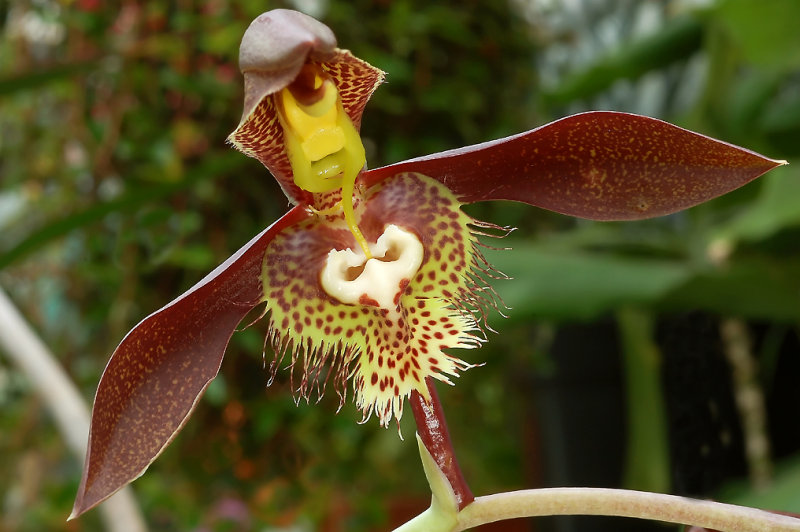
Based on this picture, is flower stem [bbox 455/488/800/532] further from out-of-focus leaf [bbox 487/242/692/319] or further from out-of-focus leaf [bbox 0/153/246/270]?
out-of-focus leaf [bbox 487/242/692/319]

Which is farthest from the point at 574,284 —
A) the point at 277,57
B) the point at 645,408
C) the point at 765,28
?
the point at 277,57

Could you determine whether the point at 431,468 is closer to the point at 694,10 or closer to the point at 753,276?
the point at 753,276

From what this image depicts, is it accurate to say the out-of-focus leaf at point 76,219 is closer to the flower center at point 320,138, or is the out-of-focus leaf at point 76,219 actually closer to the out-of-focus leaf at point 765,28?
the flower center at point 320,138

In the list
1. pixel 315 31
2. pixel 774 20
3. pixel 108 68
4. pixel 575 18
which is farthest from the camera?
pixel 575 18

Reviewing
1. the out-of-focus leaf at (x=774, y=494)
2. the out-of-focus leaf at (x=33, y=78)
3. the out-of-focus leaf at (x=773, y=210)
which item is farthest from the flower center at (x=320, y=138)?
the out-of-focus leaf at (x=773, y=210)

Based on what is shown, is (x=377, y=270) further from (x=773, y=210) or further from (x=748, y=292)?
(x=748, y=292)

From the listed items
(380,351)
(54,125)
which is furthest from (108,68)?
(380,351)
